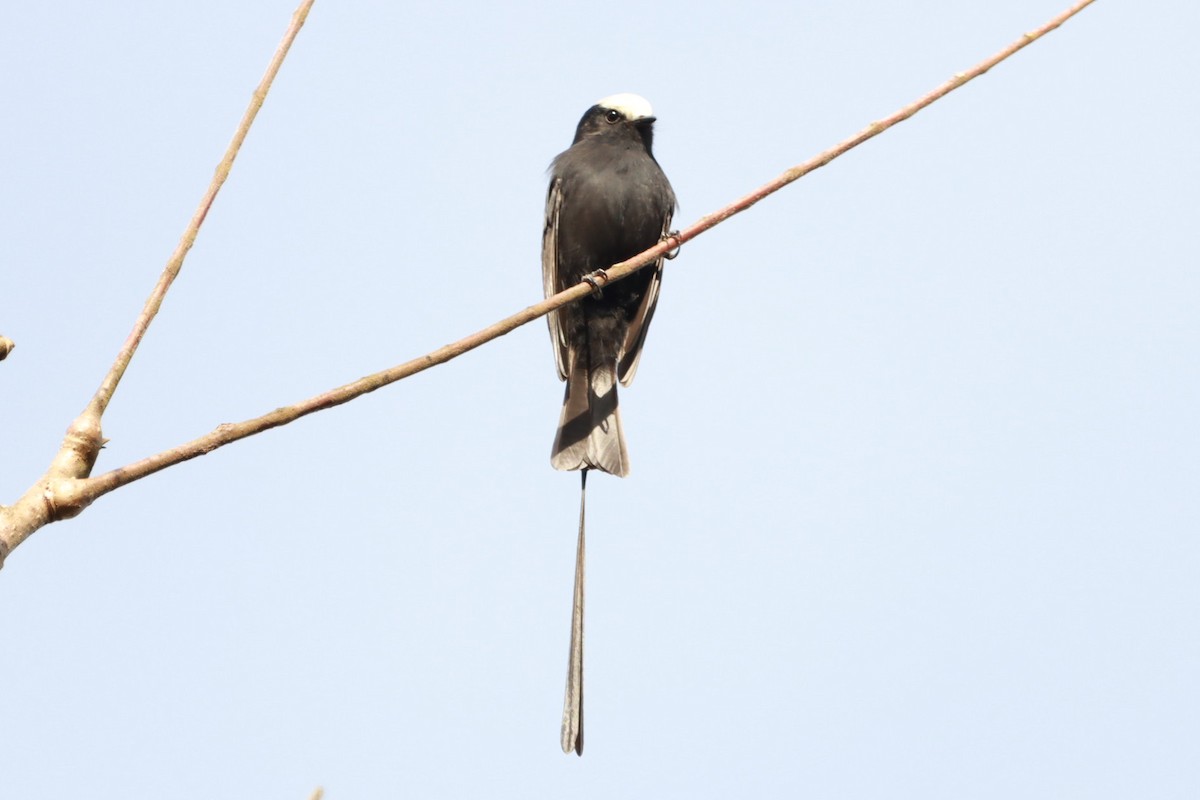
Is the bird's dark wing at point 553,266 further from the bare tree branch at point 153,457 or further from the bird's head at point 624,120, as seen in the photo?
the bare tree branch at point 153,457

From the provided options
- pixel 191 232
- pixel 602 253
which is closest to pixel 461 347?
pixel 191 232

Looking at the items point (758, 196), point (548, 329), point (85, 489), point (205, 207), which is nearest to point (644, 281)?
point (548, 329)


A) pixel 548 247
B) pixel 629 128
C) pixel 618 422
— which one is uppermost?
pixel 629 128

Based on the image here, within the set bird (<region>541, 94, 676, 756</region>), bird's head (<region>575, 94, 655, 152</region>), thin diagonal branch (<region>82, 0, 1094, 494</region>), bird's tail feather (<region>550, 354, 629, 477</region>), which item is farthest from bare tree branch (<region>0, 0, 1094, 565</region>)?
bird's head (<region>575, 94, 655, 152</region>)

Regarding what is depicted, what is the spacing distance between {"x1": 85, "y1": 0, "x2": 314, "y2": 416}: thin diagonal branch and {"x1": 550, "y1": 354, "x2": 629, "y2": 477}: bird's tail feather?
268 centimetres

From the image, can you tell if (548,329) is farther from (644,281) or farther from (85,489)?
(85,489)

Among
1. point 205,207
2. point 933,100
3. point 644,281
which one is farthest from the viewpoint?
point 644,281

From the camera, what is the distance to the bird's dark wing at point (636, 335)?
215 inches

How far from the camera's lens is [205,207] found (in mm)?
2010

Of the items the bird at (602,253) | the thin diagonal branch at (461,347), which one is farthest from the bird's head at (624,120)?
the thin diagonal branch at (461,347)

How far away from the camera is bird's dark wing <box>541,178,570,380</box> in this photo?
539cm

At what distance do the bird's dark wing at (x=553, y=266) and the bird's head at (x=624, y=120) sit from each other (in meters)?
0.33

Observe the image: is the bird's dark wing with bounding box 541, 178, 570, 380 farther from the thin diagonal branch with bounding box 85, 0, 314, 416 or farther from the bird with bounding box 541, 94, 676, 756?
the thin diagonal branch with bounding box 85, 0, 314, 416

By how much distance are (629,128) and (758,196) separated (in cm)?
288
